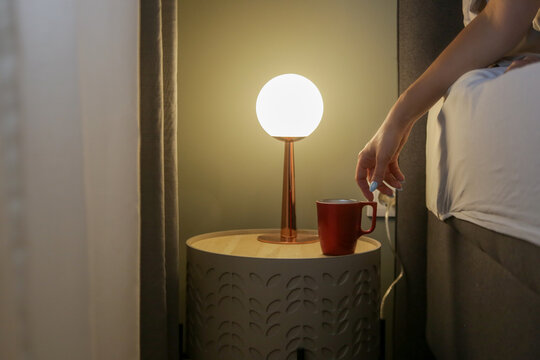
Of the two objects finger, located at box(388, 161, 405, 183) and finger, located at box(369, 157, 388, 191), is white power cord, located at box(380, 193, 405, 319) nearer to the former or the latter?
finger, located at box(388, 161, 405, 183)

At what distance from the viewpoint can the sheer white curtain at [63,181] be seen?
483mm

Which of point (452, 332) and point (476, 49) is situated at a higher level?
point (476, 49)

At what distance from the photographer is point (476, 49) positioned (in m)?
0.82

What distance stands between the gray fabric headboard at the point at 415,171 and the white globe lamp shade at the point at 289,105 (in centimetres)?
31

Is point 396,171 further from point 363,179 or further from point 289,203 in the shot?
point 289,203

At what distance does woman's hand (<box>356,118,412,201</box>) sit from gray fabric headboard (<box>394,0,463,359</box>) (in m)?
0.31

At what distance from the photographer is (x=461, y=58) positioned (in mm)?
838

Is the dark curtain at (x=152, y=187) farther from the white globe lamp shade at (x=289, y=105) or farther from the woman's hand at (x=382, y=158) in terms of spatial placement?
the woman's hand at (x=382, y=158)

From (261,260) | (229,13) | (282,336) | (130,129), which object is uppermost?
(229,13)

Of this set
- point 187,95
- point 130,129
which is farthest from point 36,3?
point 187,95

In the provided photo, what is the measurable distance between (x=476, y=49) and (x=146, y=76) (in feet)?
1.89

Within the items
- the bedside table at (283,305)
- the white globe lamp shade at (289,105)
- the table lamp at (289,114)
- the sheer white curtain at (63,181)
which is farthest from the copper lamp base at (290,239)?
the sheer white curtain at (63,181)

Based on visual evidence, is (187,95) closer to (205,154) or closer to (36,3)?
(205,154)

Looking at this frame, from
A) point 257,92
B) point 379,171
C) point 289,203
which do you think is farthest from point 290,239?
point 257,92
